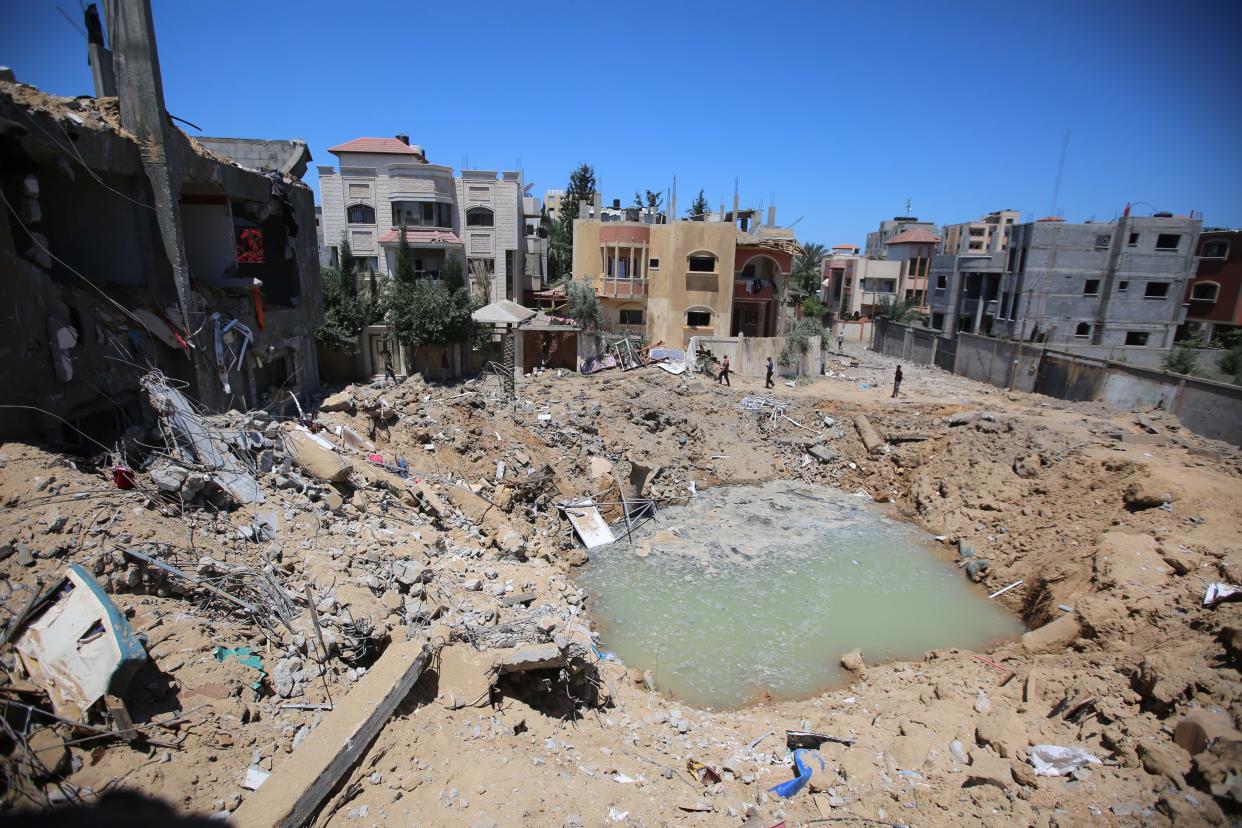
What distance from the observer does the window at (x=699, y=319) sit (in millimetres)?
29453

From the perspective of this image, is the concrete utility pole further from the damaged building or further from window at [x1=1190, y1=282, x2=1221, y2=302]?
window at [x1=1190, y1=282, x2=1221, y2=302]

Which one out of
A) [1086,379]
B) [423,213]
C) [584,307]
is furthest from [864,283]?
[423,213]

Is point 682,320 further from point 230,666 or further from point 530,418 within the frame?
point 230,666

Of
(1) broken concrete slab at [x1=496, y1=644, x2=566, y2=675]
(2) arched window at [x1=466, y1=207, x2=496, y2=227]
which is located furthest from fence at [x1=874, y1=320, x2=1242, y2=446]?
(2) arched window at [x1=466, y1=207, x2=496, y2=227]

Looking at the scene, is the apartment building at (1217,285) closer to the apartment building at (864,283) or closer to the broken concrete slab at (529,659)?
the apartment building at (864,283)

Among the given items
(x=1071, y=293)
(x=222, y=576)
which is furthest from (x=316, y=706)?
(x=1071, y=293)

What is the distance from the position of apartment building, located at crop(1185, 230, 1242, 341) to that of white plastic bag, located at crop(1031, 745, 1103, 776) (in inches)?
1417

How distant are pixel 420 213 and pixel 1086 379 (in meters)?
28.8

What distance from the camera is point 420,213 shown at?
30.2m

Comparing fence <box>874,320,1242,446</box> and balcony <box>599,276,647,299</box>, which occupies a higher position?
balcony <box>599,276,647,299</box>

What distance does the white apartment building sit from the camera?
2966 centimetres

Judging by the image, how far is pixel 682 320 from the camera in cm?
2944

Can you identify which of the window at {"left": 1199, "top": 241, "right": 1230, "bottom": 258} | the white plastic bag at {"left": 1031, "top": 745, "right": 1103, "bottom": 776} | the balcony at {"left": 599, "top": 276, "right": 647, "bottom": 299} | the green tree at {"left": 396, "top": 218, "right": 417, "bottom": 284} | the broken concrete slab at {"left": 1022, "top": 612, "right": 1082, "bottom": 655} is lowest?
the broken concrete slab at {"left": 1022, "top": 612, "right": 1082, "bottom": 655}

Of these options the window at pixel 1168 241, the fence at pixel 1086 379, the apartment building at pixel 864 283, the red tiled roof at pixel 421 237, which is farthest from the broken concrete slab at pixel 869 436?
the apartment building at pixel 864 283
